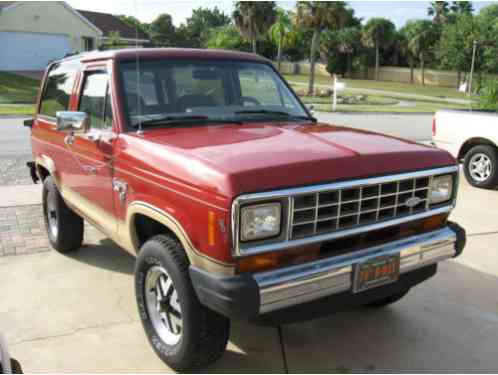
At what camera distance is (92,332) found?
376 centimetres

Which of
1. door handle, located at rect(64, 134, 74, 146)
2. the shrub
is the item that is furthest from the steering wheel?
the shrub

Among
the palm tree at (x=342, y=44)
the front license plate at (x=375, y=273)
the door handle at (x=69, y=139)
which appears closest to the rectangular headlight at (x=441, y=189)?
the front license plate at (x=375, y=273)

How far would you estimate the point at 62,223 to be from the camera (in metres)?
5.10

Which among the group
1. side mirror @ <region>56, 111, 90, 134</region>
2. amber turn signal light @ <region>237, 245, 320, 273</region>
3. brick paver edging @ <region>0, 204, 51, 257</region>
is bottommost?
brick paver edging @ <region>0, 204, 51, 257</region>

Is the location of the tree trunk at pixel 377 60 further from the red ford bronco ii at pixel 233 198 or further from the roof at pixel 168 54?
the red ford bronco ii at pixel 233 198

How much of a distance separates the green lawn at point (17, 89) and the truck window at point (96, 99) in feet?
58.5

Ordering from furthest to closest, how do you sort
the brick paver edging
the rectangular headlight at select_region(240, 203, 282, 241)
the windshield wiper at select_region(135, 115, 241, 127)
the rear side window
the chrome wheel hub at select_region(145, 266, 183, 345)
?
the brick paver edging < the rear side window < the windshield wiper at select_region(135, 115, 241, 127) < the chrome wheel hub at select_region(145, 266, 183, 345) < the rectangular headlight at select_region(240, 203, 282, 241)

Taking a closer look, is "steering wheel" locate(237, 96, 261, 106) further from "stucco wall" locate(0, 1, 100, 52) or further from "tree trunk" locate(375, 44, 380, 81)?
"tree trunk" locate(375, 44, 380, 81)

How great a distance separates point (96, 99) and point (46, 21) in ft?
119

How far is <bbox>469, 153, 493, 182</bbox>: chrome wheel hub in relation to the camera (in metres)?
8.45

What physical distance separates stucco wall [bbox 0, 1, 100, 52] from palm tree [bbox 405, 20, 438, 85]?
3743 centimetres

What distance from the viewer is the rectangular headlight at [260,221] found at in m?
2.67

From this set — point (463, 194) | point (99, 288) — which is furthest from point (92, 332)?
point (463, 194)

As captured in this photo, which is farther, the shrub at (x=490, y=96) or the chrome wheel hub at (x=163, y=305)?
the shrub at (x=490, y=96)
